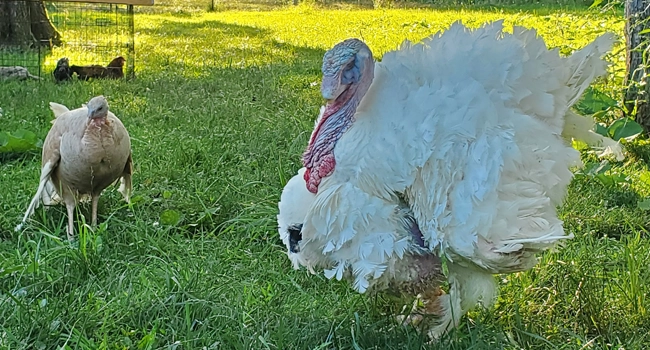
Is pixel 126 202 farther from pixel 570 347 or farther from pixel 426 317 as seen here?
pixel 570 347

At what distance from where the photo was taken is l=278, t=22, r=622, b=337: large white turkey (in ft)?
6.33

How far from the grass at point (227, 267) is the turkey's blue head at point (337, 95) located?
0.55m

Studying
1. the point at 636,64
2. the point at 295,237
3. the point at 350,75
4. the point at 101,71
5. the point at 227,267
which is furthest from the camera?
the point at 101,71

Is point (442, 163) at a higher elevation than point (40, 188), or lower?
higher

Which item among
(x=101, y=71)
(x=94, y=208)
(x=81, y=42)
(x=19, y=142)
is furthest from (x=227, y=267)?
(x=81, y=42)

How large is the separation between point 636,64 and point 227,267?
3077 millimetres

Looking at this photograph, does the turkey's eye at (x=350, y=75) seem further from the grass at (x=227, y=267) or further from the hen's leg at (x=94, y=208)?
the hen's leg at (x=94, y=208)

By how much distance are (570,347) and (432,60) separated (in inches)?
41.0

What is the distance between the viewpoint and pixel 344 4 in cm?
1703

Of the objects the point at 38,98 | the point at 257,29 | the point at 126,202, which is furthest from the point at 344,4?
the point at 126,202

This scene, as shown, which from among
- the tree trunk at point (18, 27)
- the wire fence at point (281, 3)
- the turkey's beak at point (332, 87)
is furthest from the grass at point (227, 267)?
the wire fence at point (281, 3)

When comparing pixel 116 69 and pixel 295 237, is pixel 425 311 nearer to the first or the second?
pixel 295 237

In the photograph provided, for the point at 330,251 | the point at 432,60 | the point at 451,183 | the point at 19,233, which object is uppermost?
the point at 432,60

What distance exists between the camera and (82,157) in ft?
10.2
